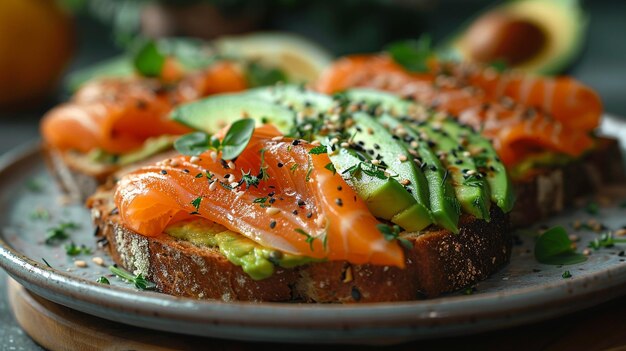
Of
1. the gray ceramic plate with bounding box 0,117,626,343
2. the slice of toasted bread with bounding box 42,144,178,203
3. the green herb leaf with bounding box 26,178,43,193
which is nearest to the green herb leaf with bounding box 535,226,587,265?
the gray ceramic plate with bounding box 0,117,626,343

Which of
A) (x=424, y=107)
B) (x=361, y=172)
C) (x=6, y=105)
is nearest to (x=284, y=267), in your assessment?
(x=361, y=172)

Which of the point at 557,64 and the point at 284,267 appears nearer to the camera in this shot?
the point at 284,267

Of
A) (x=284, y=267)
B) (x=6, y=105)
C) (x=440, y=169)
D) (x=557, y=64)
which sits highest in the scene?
(x=440, y=169)

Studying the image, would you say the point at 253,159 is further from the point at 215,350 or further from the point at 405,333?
the point at 405,333

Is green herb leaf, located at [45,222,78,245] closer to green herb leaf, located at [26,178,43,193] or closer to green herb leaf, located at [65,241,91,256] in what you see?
green herb leaf, located at [65,241,91,256]

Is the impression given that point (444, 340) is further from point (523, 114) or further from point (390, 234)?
point (523, 114)

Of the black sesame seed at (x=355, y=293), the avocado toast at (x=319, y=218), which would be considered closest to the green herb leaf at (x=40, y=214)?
the avocado toast at (x=319, y=218)

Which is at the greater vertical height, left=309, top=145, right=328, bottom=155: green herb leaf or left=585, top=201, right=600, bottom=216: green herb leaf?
left=309, top=145, right=328, bottom=155: green herb leaf

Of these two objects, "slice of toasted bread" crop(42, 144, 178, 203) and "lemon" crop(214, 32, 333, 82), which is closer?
"slice of toasted bread" crop(42, 144, 178, 203)
